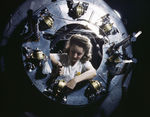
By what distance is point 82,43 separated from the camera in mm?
5770

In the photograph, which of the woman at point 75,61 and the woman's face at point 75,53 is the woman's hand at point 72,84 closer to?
the woman at point 75,61

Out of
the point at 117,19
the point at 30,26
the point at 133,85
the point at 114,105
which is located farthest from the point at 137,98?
the point at 30,26

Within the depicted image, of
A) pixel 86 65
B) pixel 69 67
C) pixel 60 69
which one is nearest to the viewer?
pixel 60 69

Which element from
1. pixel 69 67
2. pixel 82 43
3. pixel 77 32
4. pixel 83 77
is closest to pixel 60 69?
pixel 69 67

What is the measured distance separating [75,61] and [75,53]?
0.25 meters

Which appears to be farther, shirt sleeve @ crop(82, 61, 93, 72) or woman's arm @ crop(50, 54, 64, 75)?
shirt sleeve @ crop(82, 61, 93, 72)

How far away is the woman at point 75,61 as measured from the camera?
5.68m

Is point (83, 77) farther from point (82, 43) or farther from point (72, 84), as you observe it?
point (82, 43)

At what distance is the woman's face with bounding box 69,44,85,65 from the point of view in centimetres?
567

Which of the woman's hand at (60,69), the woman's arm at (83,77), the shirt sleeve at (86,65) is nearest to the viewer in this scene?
the woman's hand at (60,69)

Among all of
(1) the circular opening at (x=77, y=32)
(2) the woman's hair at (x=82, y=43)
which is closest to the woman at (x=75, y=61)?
(2) the woman's hair at (x=82, y=43)

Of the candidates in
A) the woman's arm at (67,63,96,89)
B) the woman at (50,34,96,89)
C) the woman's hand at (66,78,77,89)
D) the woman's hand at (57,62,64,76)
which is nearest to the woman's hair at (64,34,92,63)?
the woman at (50,34,96,89)

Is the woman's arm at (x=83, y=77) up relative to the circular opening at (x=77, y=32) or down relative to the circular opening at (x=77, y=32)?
down

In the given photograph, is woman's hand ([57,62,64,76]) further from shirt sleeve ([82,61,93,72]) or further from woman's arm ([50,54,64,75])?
shirt sleeve ([82,61,93,72])
